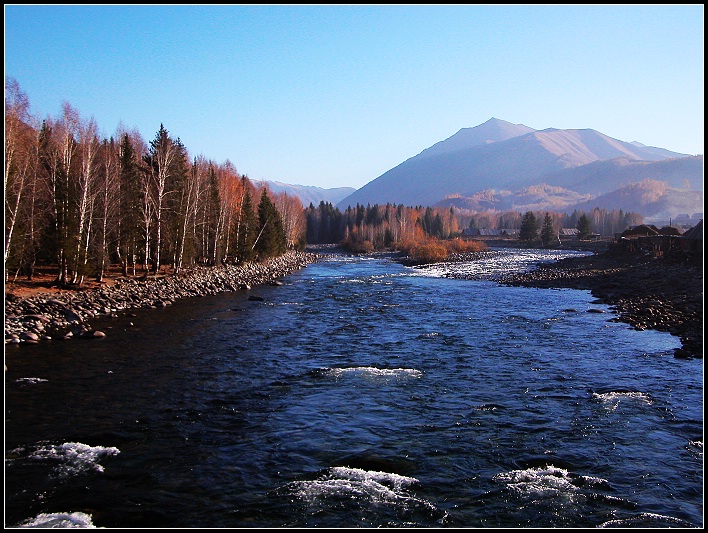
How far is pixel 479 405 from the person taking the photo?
43.1ft

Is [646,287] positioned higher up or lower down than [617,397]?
higher up

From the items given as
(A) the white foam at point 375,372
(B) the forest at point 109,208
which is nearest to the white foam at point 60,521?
(A) the white foam at point 375,372

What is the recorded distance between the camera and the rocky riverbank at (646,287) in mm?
23963

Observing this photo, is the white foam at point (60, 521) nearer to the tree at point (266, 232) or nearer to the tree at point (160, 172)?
the tree at point (160, 172)

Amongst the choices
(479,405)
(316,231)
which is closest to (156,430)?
(479,405)

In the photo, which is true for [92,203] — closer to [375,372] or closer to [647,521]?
[375,372]

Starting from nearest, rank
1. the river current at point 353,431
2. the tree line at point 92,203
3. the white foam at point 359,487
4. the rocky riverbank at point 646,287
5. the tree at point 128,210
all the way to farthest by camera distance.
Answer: the river current at point 353,431, the white foam at point 359,487, the rocky riverbank at point 646,287, the tree line at point 92,203, the tree at point 128,210

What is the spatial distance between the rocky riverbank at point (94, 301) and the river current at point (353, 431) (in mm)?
1606

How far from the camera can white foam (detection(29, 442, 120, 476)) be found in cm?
951

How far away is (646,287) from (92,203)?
3698cm

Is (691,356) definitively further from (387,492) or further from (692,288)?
(692,288)

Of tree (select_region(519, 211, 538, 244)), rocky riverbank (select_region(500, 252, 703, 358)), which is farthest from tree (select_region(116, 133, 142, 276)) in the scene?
tree (select_region(519, 211, 538, 244))

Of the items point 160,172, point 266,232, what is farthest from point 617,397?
point 266,232

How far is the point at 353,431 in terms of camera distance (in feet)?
37.5
